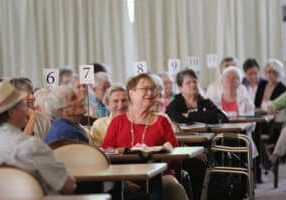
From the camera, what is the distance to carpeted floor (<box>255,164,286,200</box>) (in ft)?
24.5

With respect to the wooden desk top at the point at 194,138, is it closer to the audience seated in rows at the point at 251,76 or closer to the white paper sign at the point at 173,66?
the audience seated in rows at the point at 251,76

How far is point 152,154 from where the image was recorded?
16.0ft

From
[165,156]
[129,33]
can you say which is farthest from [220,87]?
[165,156]

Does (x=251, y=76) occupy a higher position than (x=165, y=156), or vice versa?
(x=251, y=76)

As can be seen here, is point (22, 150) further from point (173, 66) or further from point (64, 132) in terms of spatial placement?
point (173, 66)

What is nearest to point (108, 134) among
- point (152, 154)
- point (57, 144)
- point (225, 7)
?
point (152, 154)

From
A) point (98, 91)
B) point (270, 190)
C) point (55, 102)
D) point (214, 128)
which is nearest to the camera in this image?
point (55, 102)

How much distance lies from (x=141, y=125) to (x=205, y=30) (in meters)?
5.44

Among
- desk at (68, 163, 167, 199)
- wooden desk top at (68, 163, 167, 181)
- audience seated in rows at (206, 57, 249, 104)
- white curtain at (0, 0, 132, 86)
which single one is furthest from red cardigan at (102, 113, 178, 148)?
white curtain at (0, 0, 132, 86)

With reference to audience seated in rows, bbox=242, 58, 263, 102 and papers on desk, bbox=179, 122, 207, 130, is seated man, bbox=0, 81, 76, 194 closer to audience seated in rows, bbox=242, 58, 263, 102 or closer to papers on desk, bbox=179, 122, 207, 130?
papers on desk, bbox=179, 122, 207, 130

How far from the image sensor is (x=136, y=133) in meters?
5.52

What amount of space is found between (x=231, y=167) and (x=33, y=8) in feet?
18.5

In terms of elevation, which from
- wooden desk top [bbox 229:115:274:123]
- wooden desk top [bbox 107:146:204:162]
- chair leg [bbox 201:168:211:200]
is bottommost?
chair leg [bbox 201:168:211:200]

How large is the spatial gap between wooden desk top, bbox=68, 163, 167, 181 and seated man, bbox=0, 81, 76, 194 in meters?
0.20
